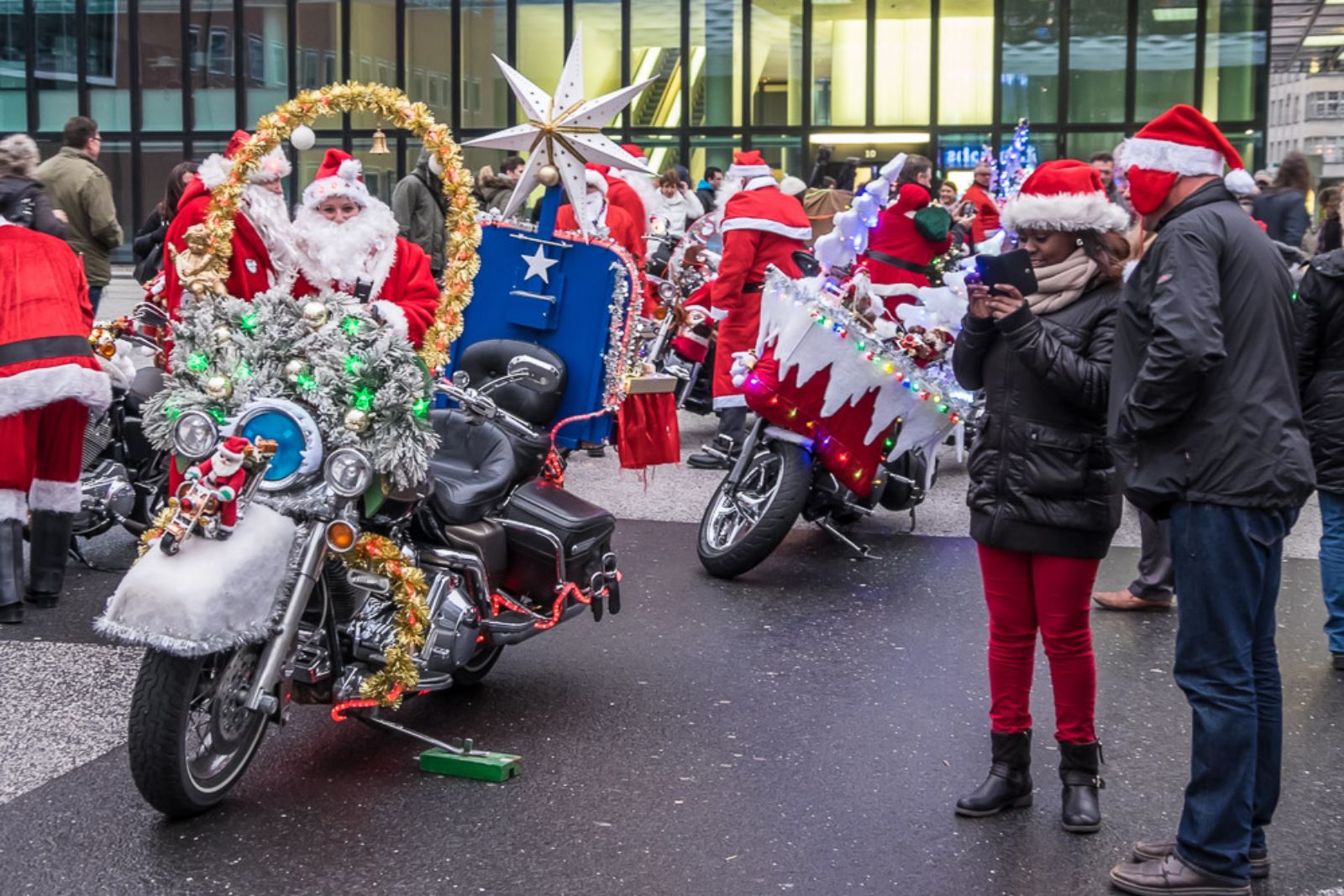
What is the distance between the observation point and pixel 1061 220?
4.74 metres

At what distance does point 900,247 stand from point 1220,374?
5.48m

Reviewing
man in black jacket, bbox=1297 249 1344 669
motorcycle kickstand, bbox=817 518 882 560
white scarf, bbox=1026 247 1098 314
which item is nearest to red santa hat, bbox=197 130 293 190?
white scarf, bbox=1026 247 1098 314

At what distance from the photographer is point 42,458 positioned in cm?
723

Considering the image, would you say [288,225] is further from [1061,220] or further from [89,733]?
[1061,220]

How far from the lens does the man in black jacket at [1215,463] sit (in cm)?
407

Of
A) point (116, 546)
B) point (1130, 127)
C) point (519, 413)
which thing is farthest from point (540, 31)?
point (519, 413)

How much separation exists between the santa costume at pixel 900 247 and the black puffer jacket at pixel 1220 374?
205 inches

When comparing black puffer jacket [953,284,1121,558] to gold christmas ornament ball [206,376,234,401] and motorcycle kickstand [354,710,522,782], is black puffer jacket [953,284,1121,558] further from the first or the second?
gold christmas ornament ball [206,376,234,401]

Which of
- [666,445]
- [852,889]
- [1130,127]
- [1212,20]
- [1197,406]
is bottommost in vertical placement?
[852,889]

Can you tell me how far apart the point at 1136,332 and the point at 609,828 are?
1998mm

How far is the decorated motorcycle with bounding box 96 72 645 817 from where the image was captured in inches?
176

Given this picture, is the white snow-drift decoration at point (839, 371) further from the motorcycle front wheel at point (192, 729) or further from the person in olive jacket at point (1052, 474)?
the motorcycle front wheel at point (192, 729)

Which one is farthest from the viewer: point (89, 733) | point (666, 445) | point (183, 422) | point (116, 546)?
point (116, 546)

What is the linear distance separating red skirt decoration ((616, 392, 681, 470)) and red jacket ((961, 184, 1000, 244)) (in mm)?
8081
